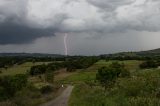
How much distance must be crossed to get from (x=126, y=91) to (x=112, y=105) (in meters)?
5.33

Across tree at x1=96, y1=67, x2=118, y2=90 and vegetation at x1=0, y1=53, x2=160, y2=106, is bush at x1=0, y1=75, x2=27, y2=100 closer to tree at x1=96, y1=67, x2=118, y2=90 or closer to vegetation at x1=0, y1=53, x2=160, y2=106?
vegetation at x1=0, y1=53, x2=160, y2=106

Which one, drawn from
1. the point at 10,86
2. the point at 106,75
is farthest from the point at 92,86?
the point at 10,86

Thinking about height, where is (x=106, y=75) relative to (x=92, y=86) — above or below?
above

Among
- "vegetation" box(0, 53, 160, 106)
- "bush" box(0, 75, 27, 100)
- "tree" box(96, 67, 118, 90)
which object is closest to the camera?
"vegetation" box(0, 53, 160, 106)

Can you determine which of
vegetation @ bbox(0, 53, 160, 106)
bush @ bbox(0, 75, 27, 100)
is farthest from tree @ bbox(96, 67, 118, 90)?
bush @ bbox(0, 75, 27, 100)

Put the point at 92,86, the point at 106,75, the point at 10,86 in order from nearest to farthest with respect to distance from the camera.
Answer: the point at 92,86
the point at 10,86
the point at 106,75

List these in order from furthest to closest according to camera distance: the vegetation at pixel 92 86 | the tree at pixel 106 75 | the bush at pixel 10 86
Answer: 1. the tree at pixel 106 75
2. the bush at pixel 10 86
3. the vegetation at pixel 92 86

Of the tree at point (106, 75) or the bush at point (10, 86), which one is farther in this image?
the tree at point (106, 75)

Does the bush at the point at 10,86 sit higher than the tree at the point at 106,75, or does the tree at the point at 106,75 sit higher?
the tree at the point at 106,75

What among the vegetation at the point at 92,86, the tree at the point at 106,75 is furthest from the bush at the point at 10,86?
the tree at the point at 106,75

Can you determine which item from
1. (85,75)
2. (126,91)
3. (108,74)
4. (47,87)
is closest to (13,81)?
(47,87)

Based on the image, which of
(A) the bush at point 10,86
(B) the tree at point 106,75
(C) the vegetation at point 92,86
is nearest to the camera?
(C) the vegetation at point 92,86

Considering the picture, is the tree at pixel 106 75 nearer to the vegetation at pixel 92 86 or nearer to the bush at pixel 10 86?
the vegetation at pixel 92 86

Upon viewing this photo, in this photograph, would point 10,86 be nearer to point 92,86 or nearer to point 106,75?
point 92,86
